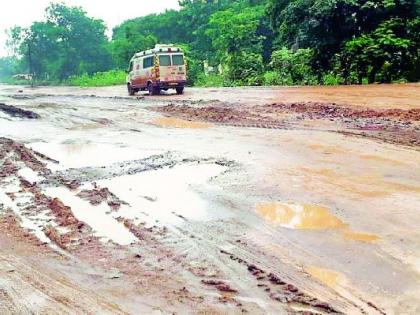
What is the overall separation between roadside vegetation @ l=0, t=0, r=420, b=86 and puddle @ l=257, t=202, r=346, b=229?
16.1 meters

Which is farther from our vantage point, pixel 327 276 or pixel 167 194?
pixel 167 194

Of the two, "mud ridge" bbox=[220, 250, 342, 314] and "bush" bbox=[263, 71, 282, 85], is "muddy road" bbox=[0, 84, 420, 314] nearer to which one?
"mud ridge" bbox=[220, 250, 342, 314]

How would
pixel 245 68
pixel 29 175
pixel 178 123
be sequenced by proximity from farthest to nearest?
1. pixel 245 68
2. pixel 178 123
3. pixel 29 175

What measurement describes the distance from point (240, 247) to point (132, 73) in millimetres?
24185

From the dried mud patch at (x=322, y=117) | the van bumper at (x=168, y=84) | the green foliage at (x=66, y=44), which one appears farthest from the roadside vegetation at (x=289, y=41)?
the dried mud patch at (x=322, y=117)

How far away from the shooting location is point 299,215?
548 centimetres

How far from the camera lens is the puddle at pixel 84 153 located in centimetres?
877

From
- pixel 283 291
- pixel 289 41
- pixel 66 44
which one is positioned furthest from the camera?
pixel 66 44

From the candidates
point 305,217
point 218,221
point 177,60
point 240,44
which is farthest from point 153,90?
point 305,217

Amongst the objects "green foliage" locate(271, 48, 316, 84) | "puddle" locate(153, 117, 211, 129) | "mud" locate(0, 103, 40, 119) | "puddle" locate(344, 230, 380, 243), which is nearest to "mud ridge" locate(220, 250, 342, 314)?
"puddle" locate(344, 230, 380, 243)

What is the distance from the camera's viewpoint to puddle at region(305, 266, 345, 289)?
3745 millimetres

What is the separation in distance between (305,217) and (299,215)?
10 centimetres

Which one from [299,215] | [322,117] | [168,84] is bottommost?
[299,215]

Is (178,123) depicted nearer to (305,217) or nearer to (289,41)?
(305,217)
